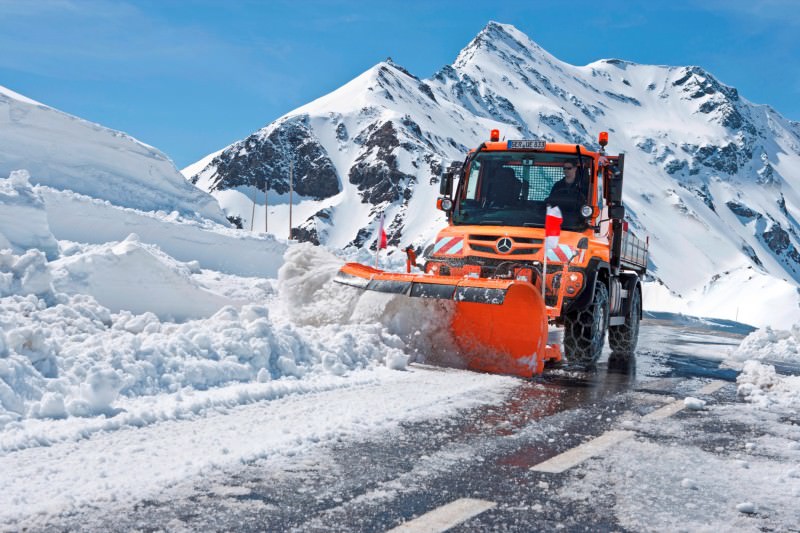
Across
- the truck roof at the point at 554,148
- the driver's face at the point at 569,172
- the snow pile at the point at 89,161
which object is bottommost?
the driver's face at the point at 569,172

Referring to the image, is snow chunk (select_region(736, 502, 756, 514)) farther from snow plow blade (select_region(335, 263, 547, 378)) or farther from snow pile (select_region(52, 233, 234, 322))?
snow pile (select_region(52, 233, 234, 322))

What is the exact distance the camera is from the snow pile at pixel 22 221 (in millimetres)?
10297

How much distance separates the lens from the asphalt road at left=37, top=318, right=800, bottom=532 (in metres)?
3.01

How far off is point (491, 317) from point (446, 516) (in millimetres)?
4257

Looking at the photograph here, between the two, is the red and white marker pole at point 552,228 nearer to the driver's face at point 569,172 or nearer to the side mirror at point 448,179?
the driver's face at point 569,172

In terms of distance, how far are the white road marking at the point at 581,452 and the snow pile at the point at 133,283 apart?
7453 millimetres

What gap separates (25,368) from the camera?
491 centimetres

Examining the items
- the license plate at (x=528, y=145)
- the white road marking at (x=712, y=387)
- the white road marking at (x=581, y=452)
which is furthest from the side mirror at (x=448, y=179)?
the white road marking at (x=581, y=452)

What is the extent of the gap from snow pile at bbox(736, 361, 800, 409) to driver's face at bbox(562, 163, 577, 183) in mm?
2555

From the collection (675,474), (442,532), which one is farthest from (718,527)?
(442,532)

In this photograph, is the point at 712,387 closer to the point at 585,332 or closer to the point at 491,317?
the point at 585,332

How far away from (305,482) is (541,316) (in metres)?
3.85

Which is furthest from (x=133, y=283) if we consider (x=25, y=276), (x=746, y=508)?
(x=746, y=508)

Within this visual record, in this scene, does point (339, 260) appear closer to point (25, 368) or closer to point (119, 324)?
point (119, 324)
